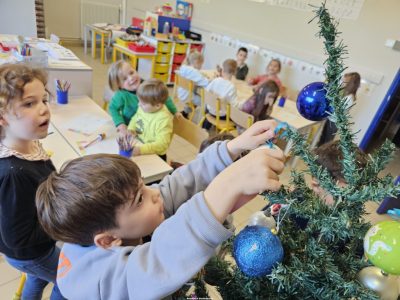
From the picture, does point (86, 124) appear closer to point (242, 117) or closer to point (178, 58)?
point (242, 117)

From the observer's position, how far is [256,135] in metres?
0.61

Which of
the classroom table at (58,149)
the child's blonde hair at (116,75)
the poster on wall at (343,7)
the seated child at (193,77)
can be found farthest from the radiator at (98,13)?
the classroom table at (58,149)

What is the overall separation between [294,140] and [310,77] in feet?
14.2

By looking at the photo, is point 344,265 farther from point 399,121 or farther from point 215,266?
point 399,121

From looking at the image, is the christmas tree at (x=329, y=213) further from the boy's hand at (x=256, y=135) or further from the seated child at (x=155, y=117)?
the seated child at (x=155, y=117)

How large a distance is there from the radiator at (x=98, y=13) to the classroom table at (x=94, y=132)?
5911 millimetres

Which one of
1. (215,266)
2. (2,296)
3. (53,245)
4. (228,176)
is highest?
(228,176)

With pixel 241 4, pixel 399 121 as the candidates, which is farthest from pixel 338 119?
pixel 241 4

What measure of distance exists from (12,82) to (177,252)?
1024mm

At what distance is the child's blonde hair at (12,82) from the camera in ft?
3.36

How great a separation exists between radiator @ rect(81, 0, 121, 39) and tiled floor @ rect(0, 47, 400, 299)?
829 mm

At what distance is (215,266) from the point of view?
586 mm

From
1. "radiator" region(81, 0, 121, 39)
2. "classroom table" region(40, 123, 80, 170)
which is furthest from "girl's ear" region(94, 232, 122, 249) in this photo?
"radiator" region(81, 0, 121, 39)

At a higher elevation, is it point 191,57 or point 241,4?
point 241,4
